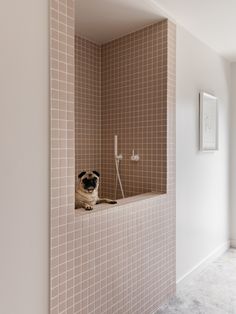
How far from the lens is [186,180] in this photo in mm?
2631

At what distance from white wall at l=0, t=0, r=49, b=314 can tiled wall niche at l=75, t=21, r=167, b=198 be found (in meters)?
1.21

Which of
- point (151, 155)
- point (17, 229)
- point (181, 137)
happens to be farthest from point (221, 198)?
point (17, 229)

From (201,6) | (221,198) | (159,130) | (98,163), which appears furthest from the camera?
(221,198)

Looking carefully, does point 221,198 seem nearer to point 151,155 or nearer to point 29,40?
point 151,155

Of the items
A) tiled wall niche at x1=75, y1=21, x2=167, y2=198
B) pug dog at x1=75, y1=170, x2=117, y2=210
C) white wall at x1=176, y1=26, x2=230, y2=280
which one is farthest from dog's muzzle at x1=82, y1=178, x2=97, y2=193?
white wall at x1=176, y1=26, x2=230, y2=280

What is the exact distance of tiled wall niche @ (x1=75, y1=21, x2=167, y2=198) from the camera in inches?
91.2

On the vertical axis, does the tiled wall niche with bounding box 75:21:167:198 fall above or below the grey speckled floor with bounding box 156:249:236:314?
above

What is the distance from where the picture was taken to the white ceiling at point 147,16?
2052 mm

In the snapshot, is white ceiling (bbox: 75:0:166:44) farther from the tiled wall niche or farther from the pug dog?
the pug dog

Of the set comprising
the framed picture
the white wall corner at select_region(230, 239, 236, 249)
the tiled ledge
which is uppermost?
the framed picture

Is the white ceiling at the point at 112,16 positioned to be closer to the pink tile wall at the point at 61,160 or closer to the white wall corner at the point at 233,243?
the pink tile wall at the point at 61,160

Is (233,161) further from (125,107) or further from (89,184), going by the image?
(89,184)

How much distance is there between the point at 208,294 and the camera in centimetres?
247

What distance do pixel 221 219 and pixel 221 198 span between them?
0.27 m
